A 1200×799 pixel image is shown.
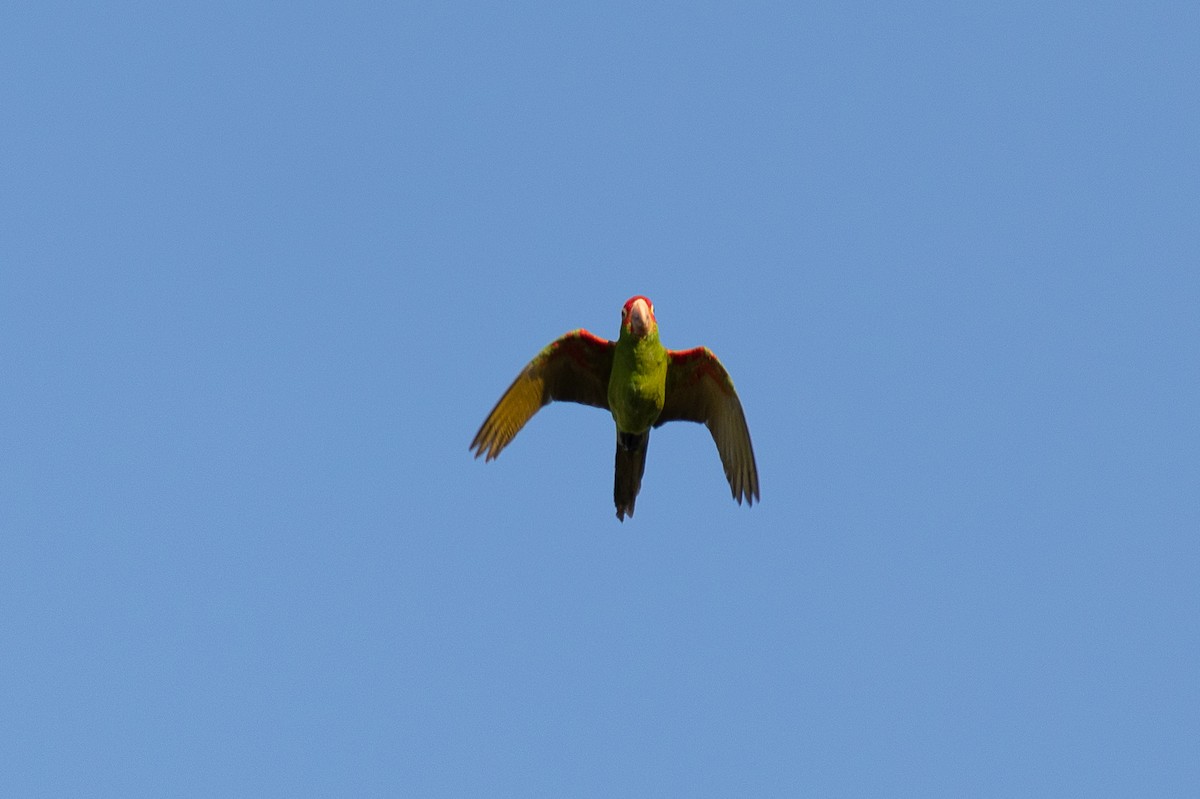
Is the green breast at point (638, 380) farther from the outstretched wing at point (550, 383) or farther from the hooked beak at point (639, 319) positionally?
the outstretched wing at point (550, 383)

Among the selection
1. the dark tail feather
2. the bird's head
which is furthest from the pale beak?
the dark tail feather

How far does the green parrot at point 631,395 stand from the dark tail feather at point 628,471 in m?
0.01

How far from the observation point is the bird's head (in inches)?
848

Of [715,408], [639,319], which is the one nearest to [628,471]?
[715,408]

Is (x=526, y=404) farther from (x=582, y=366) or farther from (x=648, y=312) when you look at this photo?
(x=648, y=312)

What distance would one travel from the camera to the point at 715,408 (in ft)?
76.3

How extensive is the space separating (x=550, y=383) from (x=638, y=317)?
2.19 m

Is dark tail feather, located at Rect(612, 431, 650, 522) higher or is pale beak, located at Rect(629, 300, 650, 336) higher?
pale beak, located at Rect(629, 300, 650, 336)

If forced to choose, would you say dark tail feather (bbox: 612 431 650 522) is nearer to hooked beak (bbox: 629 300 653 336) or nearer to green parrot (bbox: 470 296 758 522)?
green parrot (bbox: 470 296 758 522)

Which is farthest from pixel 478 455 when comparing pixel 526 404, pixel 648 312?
pixel 648 312

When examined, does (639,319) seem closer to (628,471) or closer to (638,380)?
(638,380)

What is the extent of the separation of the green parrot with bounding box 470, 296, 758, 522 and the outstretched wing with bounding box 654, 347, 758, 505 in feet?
0.04

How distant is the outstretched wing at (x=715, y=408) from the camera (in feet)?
74.6

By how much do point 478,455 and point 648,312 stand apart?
315 centimetres
